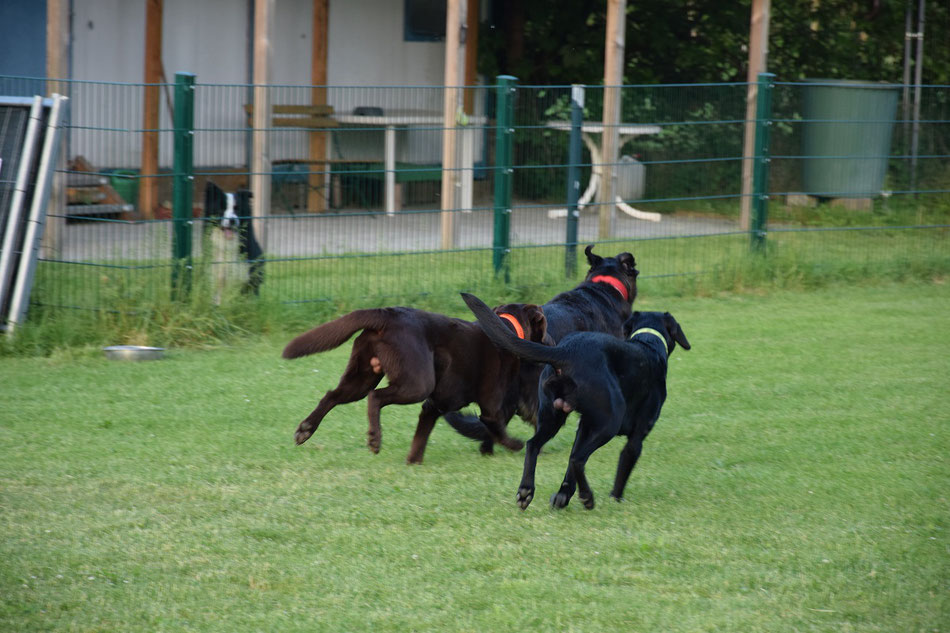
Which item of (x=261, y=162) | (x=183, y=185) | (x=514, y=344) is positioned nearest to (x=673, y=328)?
(x=514, y=344)

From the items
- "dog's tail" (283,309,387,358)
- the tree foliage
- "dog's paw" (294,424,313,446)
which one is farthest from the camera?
the tree foliage

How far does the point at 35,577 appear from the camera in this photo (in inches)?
153

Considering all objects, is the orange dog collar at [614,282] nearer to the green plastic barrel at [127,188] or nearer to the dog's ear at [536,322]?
the dog's ear at [536,322]

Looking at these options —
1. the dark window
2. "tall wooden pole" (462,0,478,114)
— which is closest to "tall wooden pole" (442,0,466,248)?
"tall wooden pole" (462,0,478,114)

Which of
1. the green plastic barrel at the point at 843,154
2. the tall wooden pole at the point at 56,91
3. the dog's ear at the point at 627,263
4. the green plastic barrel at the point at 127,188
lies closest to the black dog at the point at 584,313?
the dog's ear at the point at 627,263

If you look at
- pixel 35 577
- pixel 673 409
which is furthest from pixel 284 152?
pixel 35 577

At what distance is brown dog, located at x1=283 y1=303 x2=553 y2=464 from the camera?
5.27 meters

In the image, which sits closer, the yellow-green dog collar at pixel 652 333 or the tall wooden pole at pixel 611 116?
the yellow-green dog collar at pixel 652 333

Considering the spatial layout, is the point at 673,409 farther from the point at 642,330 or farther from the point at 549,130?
the point at 549,130

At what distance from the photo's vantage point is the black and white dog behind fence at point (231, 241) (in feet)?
27.2

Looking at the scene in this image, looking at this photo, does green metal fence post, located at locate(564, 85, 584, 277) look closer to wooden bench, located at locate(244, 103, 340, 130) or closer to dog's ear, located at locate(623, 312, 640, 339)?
wooden bench, located at locate(244, 103, 340, 130)

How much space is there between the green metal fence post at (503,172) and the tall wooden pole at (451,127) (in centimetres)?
41

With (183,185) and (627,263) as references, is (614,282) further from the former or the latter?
(183,185)

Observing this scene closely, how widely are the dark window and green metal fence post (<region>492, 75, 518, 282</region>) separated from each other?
20.3 feet
